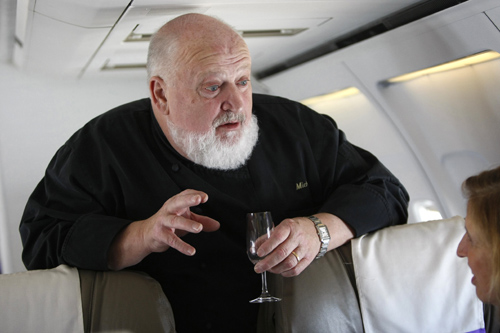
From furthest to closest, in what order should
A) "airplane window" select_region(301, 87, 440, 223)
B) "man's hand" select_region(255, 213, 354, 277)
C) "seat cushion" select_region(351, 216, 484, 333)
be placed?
"airplane window" select_region(301, 87, 440, 223) → "seat cushion" select_region(351, 216, 484, 333) → "man's hand" select_region(255, 213, 354, 277)

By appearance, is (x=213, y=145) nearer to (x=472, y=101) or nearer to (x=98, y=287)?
(x=98, y=287)

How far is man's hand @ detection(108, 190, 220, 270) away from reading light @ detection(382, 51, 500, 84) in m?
1.97

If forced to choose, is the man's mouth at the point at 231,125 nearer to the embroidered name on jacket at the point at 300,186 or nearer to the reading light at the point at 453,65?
the embroidered name on jacket at the point at 300,186

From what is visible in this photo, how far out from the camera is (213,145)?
2842mm

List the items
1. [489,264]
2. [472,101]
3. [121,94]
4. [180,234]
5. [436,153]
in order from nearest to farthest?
[489,264] → [180,234] → [472,101] → [436,153] → [121,94]

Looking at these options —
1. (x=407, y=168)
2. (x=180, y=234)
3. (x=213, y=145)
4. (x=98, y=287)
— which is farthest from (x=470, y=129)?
(x=98, y=287)

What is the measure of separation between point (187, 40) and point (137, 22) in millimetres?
540

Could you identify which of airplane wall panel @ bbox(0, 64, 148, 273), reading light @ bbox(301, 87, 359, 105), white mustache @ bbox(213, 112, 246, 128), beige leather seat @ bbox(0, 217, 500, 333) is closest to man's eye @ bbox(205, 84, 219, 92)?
white mustache @ bbox(213, 112, 246, 128)

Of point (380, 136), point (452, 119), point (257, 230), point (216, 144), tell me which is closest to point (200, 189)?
point (216, 144)

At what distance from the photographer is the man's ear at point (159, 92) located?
298 cm

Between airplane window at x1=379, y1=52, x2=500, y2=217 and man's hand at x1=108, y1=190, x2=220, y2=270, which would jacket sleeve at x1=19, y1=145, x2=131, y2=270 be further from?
airplane window at x1=379, y1=52, x2=500, y2=217

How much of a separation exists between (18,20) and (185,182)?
136cm

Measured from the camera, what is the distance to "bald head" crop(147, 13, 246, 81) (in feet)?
9.37

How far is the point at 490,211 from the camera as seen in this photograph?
1783 millimetres
